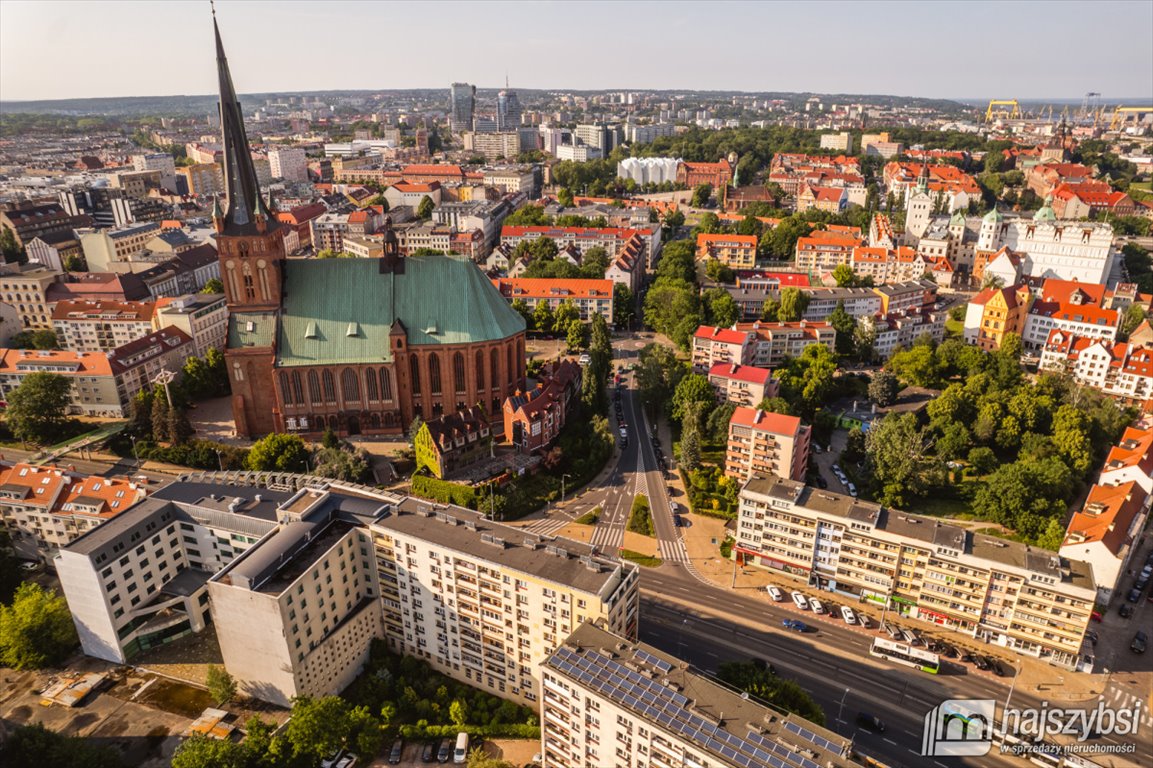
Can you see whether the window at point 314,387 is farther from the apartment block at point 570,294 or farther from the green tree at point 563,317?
the apartment block at point 570,294

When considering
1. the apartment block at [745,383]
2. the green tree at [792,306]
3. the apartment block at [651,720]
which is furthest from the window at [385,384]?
the green tree at [792,306]

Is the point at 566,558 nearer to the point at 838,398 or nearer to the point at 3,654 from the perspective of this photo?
the point at 3,654

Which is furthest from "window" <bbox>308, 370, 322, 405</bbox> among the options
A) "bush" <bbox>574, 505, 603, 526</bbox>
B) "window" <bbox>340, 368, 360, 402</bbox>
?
"bush" <bbox>574, 505, 603, 526</bbox>

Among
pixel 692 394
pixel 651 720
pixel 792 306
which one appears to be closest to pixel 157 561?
pixel 651 720

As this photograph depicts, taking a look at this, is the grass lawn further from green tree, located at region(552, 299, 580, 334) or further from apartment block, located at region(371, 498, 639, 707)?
green tree, located at region(552, 299, 580, 334)

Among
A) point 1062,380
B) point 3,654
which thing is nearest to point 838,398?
point 1062,380

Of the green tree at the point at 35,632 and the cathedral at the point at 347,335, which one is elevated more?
the cathedral at the point at 347,335

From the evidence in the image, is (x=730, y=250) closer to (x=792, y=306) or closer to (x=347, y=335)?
(x=792, y=306)
